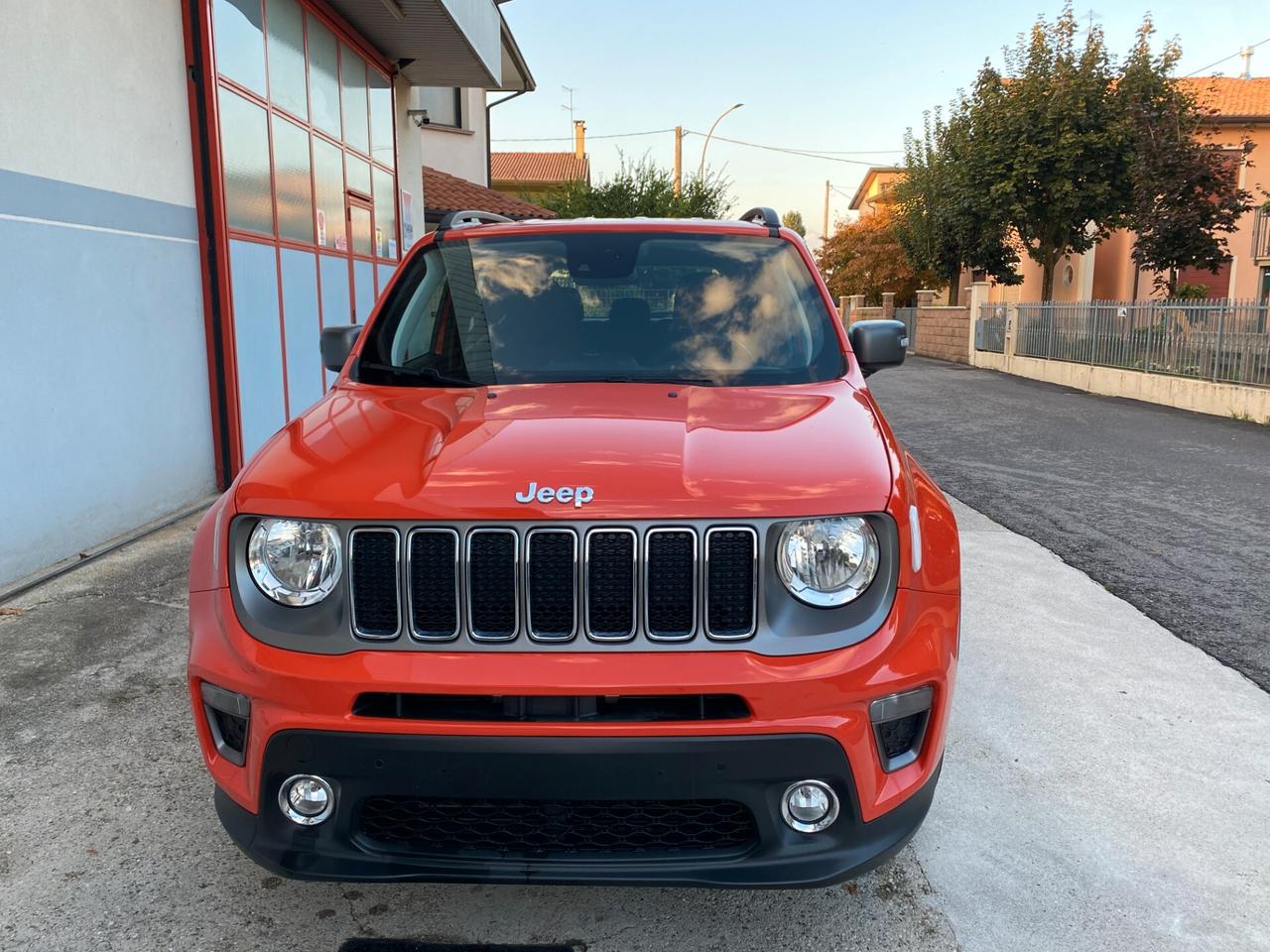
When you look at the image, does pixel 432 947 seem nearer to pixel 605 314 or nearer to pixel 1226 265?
pixel 605 314

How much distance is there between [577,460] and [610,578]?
30 centimetres

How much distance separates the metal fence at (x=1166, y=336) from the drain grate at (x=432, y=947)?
1348cm

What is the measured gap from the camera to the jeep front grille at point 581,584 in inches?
83.5

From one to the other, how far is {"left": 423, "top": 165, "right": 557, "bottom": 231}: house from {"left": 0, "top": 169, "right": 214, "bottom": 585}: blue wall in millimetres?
8552

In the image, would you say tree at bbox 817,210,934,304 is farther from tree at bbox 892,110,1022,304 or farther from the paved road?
the paved road

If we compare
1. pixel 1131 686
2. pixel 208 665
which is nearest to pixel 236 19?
pixel 208 665

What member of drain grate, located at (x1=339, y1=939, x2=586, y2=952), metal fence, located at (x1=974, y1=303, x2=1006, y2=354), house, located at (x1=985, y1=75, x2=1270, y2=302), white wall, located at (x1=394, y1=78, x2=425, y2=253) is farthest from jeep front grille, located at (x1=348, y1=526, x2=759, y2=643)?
house, located at (x1=985, y1=75, x2=1270, y2=302)

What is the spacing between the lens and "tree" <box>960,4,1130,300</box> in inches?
889

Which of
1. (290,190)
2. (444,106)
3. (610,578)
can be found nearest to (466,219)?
(610,578)

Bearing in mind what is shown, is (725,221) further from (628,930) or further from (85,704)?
(85,704)

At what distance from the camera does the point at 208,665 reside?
2.23 metres

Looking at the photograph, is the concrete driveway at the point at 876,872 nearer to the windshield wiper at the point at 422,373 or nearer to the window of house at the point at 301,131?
the windshield wiper at the point at 422,373

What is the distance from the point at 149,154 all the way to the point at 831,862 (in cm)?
668

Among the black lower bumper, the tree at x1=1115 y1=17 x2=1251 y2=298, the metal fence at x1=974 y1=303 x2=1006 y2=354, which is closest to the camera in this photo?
the black lower bumper
